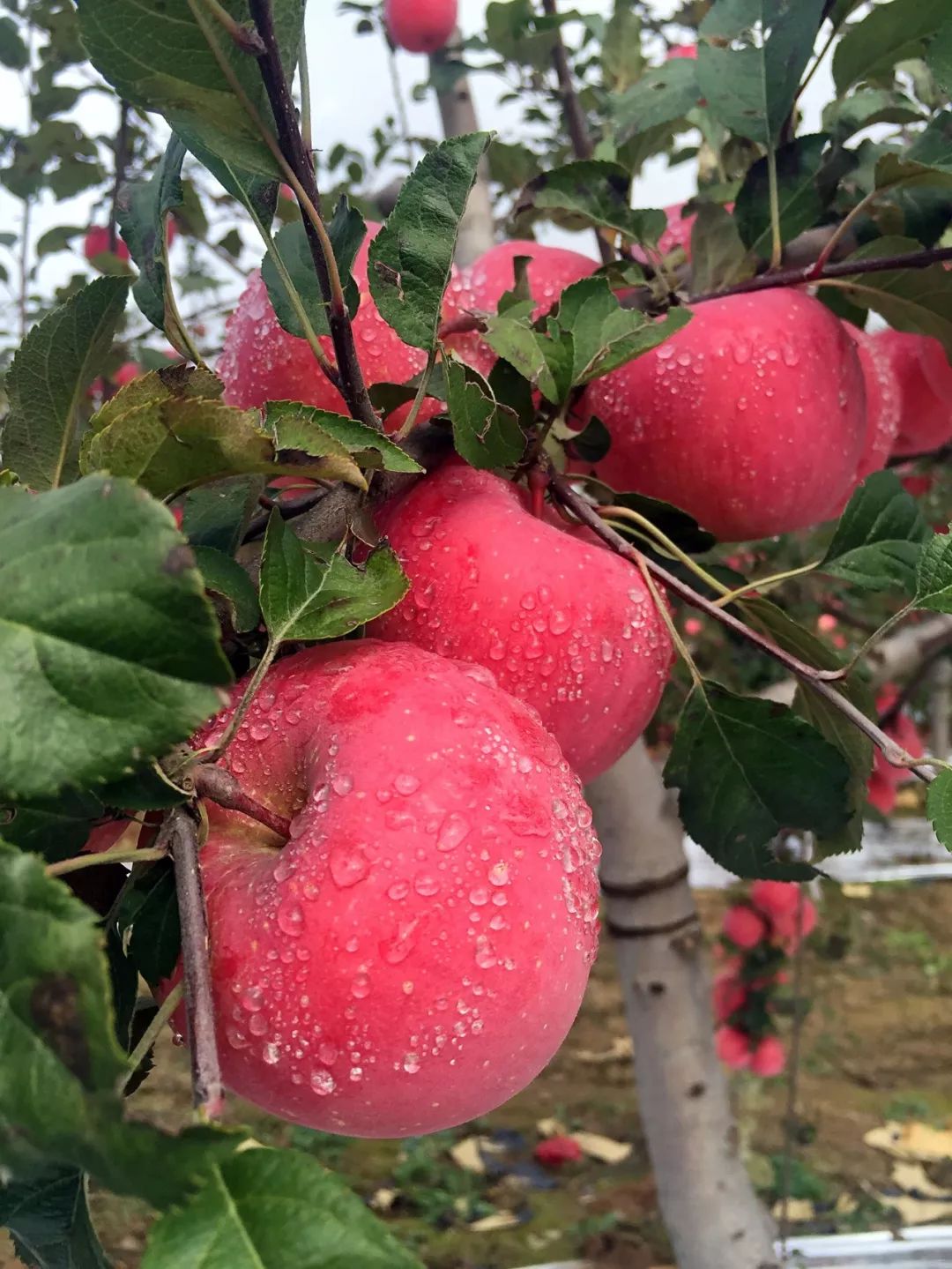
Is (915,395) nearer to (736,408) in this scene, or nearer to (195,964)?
(736,408)

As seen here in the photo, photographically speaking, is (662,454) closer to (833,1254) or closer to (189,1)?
(189,1)

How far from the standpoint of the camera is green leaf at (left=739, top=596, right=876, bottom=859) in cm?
47

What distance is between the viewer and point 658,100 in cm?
66

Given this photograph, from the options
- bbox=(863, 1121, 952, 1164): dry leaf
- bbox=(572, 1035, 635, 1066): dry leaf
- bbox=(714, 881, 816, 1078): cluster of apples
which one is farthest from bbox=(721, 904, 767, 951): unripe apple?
bbox=(572, 1035, 635, 1066): dry leaf

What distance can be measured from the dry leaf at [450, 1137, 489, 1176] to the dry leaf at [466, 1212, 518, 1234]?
14cm

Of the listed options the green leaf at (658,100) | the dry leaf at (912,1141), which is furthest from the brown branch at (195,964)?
the dry leaf at (912,1141)

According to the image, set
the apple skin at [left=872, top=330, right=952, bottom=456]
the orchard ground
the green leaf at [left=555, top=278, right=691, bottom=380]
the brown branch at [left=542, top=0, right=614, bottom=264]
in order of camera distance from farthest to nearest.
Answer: the orchard ground, the brown branch at [left=542, top=0, right=614, bottom=264], the apple skin at [left=872, top=330, right=952, bottom=456], the green leaf at [left=555, top=278, right=691, bottom=380]

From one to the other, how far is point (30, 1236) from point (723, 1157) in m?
0.83

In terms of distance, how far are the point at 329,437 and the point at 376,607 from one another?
6 centimetres

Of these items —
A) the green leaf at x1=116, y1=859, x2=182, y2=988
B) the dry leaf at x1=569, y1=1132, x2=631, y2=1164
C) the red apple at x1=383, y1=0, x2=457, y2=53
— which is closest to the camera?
the green leaf at x1=116, y1=859, x2=182, y2=988

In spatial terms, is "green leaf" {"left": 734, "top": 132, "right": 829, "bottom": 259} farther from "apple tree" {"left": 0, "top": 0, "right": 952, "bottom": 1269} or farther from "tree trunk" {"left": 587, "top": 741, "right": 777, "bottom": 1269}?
"tree trunk" {"left": 587, "top": 741, "right": 777, "bottom": 1269}

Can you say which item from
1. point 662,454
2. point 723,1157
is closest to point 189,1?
point 662,454

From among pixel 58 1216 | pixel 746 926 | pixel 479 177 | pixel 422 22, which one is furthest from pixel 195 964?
pixel 746 926

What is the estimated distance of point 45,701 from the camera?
0.21 meters
